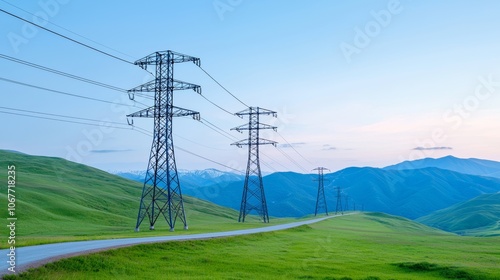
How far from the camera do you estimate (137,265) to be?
3009cm

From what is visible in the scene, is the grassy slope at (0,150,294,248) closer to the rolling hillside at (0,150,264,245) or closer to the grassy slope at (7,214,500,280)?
the rolling hillside at (0,150,264,245)

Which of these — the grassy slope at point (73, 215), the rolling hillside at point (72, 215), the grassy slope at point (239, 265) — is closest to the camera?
the grassy slope at point (239, 265)

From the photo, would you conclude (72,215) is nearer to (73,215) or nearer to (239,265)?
(73,215)

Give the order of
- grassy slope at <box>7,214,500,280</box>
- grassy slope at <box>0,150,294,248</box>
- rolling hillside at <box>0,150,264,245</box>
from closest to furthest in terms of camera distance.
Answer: grassy slope at <box>7,214,500,280</box>, grassy slope at <box>0,150,294,248</box>, rolling hillside at <box>0,150,264,245</box>

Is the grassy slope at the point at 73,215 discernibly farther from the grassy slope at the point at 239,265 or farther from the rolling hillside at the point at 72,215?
the grassy slope at the point at 239,265

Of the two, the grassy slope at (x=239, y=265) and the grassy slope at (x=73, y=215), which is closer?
the grassy slope at (x=239, y=265)

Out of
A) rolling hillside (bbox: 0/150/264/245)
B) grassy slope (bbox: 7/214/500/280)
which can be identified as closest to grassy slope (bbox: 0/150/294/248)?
rolling hillside (bbox: 0/150/264/245)

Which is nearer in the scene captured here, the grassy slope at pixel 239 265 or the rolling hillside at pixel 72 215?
the grassy slope at pixel 239 265

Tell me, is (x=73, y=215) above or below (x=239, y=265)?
above

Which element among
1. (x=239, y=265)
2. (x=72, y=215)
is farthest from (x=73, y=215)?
(x=239, y=265)

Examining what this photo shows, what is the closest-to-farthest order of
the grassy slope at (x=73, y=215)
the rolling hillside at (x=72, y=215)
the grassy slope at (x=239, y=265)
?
the grassy slope at (x=239, y=265), the grassy slope at (x=73, y=215), the rolling hillside at (x=72, y=215)

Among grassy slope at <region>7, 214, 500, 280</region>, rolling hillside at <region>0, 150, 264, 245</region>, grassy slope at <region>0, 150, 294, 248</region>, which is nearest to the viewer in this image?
grassy slope at <region>7, 214, 500, 280</region>

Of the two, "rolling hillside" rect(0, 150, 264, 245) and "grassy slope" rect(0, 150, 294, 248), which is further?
"rolling hillside" rect(0, 150, 264, 245)

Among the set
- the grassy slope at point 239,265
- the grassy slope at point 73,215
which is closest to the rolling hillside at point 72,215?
the grassy slope at point 73,215
